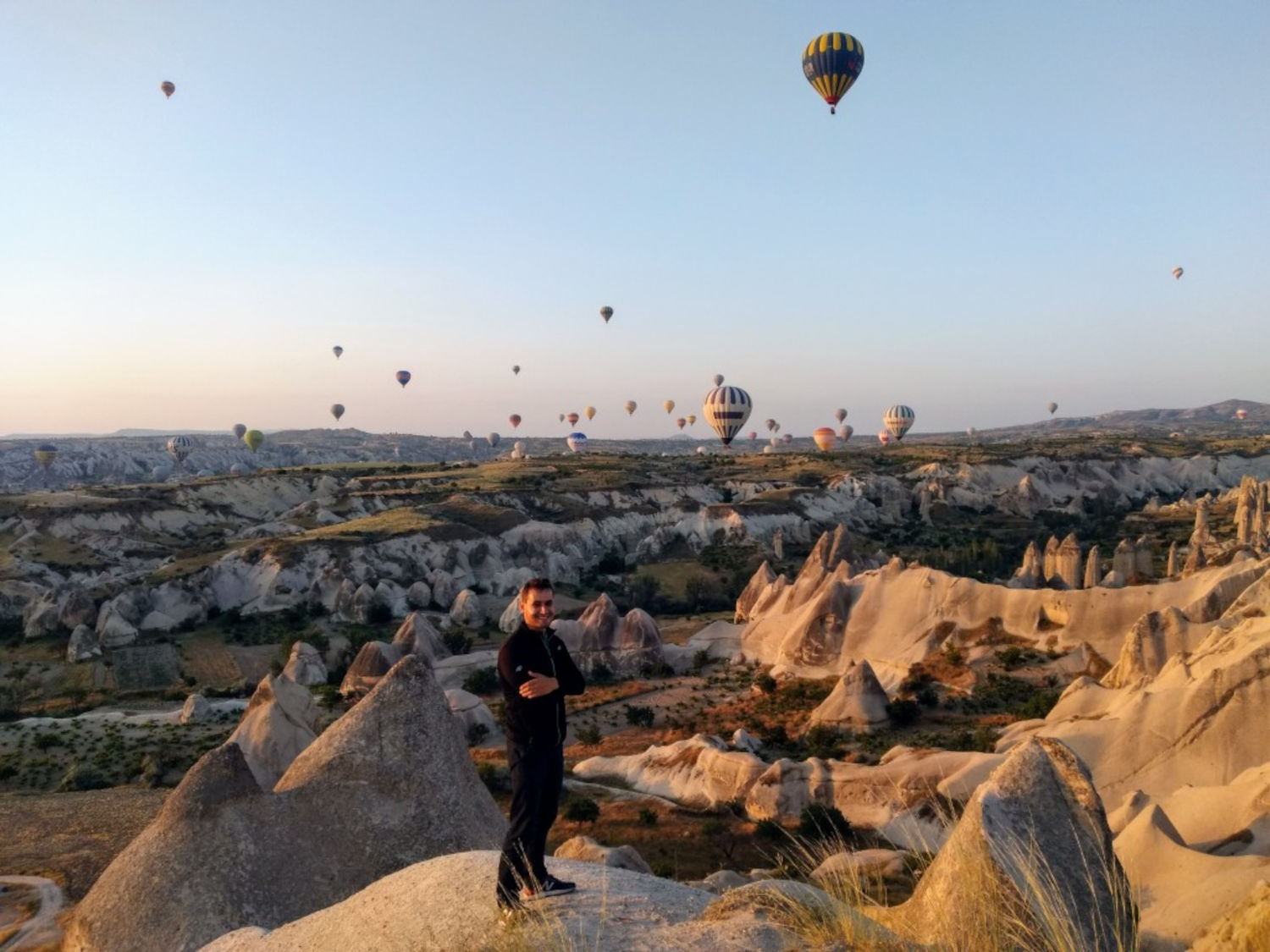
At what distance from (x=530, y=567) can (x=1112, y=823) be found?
166 feet

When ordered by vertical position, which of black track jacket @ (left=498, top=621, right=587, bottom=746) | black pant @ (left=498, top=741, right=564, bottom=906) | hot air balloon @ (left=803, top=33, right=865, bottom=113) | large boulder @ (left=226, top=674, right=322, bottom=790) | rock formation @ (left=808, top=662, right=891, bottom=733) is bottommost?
rock formation @ (left=808, top=662, right=891, bottom=733)

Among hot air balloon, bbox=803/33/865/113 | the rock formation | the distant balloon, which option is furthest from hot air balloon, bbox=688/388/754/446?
the rock formation

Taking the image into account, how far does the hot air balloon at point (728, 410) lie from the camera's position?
76.6 metres

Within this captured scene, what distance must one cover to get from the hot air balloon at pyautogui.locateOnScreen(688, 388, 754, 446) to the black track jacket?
70147 mm

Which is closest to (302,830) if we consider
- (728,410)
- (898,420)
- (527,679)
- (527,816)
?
(527,816)

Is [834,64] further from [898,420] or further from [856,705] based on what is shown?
[898,420]

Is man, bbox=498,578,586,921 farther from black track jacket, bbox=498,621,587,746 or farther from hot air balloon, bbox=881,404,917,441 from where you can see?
hot air balloon, bbox=881,404,917,441

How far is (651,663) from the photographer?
136ft

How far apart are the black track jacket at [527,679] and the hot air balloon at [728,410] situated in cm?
7015

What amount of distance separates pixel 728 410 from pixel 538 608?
7128 cm

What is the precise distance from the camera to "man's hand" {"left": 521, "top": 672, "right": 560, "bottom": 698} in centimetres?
591

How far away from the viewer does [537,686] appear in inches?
233

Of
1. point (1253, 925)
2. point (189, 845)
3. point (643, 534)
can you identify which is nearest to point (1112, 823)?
point (1253, 925)

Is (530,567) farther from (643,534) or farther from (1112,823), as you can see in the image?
(1112,823)
